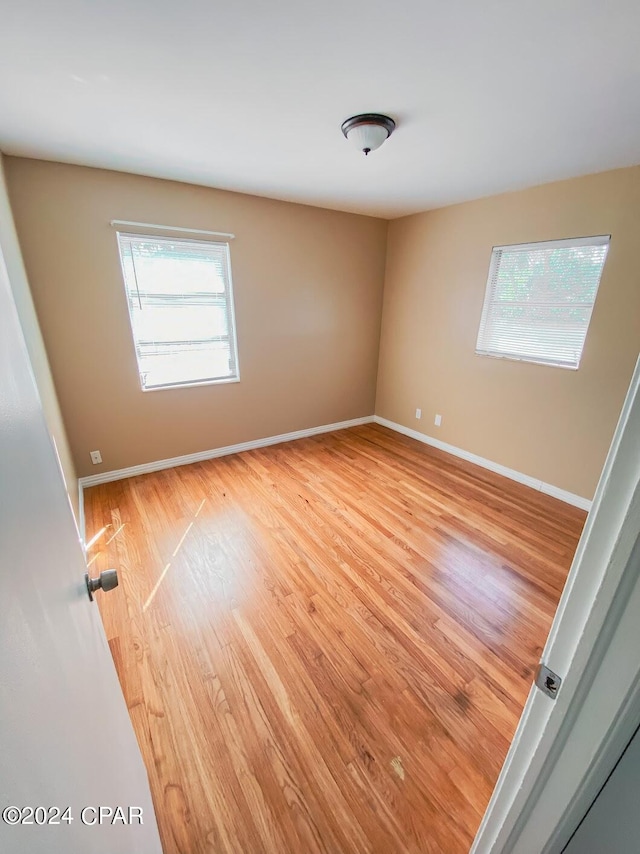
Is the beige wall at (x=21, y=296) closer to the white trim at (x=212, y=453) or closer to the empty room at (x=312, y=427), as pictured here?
the empty room at (x=312, y=427)

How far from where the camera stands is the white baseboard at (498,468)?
280cm

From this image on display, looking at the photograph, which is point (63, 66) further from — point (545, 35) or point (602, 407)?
point (602, 407)

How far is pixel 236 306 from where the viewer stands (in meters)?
3.23

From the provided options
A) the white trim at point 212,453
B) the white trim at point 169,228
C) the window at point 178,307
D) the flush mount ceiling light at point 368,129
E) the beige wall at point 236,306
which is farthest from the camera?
the white trim at point 212,453

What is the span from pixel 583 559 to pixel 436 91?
1.96m

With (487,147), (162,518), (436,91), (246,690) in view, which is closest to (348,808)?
(246,690)

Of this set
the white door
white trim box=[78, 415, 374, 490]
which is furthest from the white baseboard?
the white door

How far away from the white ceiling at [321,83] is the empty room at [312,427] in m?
0.02

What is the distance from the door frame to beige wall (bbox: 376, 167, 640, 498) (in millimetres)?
2598

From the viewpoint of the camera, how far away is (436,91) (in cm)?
150

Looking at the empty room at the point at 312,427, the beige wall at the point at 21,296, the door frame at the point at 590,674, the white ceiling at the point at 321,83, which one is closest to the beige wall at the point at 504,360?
the empty room at the point at 312,427

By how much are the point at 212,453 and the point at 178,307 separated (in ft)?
4.72

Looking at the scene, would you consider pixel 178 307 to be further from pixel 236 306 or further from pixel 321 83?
pixel 321 83

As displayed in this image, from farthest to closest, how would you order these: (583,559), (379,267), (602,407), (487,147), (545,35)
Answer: (379,267)
(602,407)
(487,147)
(545,35)
(583,559)
